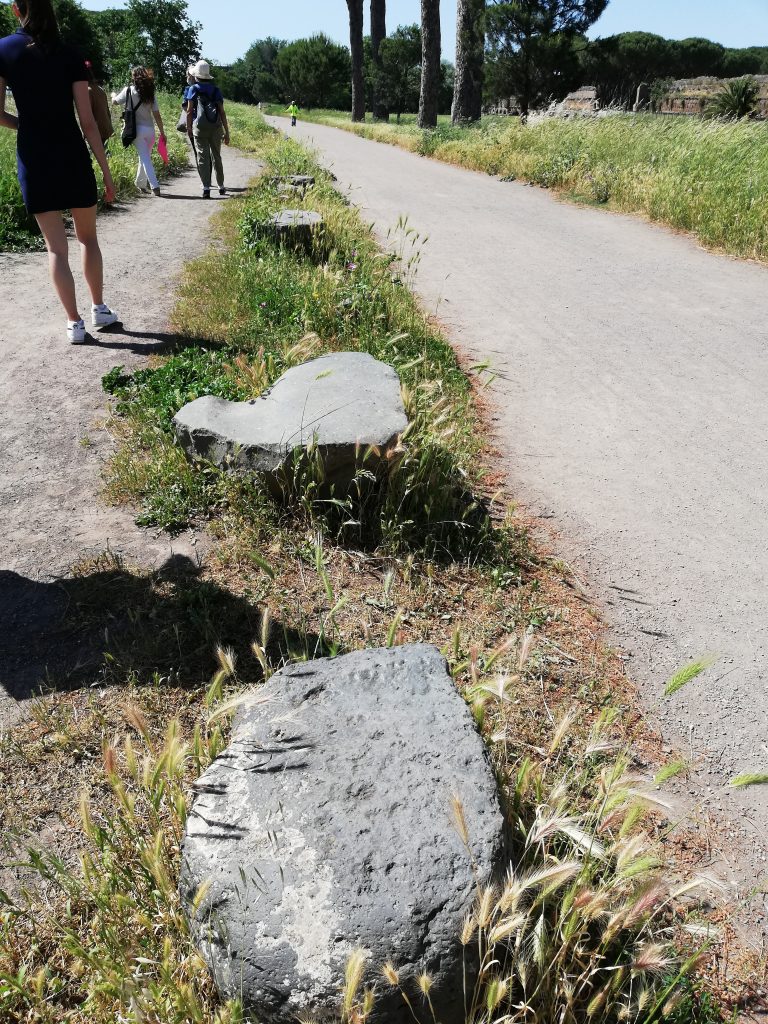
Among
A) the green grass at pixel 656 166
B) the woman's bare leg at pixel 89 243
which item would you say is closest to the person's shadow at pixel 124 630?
the woman's bare leg at pixel 89 243

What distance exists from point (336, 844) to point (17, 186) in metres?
11.0

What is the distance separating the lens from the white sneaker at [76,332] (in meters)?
5.65

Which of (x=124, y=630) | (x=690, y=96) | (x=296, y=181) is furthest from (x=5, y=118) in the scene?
(x=690, y=96)

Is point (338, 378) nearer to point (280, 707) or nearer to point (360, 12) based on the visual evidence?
point (280, 707)

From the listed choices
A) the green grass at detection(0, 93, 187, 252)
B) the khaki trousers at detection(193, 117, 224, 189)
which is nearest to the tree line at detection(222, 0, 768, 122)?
the green grass at detection(0, 93, 187, 252)

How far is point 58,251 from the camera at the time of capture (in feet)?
16.8

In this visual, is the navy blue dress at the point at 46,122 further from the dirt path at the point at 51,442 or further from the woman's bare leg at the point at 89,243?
the dirt path at the point at 51,442

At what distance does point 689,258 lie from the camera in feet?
28.2

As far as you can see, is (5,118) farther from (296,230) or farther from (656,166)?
(656,166)

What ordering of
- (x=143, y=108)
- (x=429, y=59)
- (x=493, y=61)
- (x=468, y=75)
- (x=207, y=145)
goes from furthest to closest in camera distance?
(x=493, y=61) → (x=429, y=59) → (x=468, y=75) → (x=207, y=145) → (x=143, y=108)

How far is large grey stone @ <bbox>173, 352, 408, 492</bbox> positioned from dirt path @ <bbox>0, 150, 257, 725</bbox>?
1.66 ft

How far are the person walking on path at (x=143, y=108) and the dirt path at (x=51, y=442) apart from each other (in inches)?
164

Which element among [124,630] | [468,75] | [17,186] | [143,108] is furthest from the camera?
[468,75]

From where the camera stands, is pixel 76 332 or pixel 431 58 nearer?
pixel 76 332
